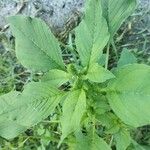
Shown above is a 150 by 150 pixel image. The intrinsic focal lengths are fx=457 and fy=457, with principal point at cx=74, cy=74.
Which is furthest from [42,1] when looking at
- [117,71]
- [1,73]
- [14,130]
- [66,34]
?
[117,71]

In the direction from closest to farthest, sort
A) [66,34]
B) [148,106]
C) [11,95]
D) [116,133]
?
1. [148,106]
2. [11,95]
3. [116,133]
4. [66,34]

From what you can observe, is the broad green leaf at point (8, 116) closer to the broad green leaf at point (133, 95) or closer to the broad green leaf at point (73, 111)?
the broad green leaf at point (73, 111)

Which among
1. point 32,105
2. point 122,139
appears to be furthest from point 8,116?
point 122,139

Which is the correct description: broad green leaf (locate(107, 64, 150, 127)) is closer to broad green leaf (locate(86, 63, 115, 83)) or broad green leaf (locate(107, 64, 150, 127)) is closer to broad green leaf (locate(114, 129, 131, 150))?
broad green leaf (locate(86, 63, 115, 83))

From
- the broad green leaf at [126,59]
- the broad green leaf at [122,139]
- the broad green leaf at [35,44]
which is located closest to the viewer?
the broad green leaf at [35,44]

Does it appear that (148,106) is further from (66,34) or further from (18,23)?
(66,34)

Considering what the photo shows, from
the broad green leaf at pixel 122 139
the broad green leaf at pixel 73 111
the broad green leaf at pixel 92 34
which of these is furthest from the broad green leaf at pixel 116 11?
the broad green leaf at pixel 122 139

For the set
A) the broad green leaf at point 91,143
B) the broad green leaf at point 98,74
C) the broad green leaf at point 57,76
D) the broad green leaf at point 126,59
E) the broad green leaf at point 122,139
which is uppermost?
the broad green leaf at point 98,74
